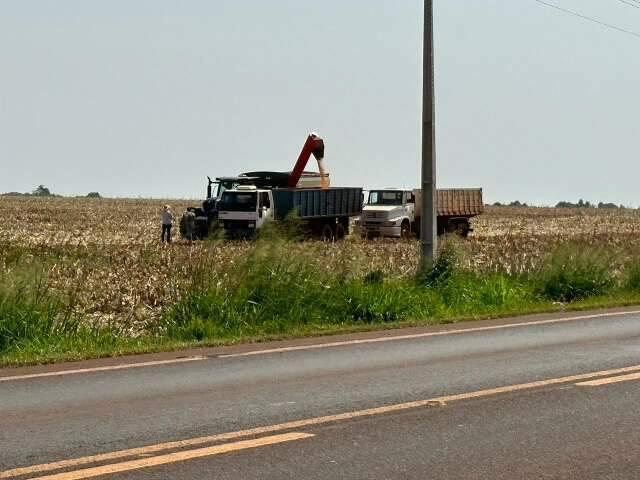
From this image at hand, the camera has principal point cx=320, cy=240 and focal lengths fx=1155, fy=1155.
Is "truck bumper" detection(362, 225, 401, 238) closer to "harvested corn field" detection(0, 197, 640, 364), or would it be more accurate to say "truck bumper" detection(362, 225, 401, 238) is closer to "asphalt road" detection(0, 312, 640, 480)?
"harvested corn field" detection(0, 197, 640, 364)

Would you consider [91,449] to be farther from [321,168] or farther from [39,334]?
[321,168]

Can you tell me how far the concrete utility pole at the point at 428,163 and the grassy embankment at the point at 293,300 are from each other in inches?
14.6

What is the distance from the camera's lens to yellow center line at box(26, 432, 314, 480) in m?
6.96

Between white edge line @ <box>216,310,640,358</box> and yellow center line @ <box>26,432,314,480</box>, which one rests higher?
white edge line @ <box>216,310,640,358</box>

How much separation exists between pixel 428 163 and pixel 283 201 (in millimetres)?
21005

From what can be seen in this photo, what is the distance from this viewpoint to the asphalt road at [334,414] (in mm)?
7355

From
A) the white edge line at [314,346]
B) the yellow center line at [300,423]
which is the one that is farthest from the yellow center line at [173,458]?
the white edge line at [314,346]

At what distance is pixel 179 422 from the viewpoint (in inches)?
346

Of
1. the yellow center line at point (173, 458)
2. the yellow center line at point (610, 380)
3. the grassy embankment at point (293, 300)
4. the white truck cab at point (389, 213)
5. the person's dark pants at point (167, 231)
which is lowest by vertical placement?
the yellow center line at point (173, 458)

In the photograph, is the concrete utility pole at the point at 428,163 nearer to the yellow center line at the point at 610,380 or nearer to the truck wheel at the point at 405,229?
the yellow center line at the point at 610,380

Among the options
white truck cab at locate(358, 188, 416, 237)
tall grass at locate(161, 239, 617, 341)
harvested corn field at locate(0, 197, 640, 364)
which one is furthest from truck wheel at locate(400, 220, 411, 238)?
tall grass at locate(161, 239, 617, 341)

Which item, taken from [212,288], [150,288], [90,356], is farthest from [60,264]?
[90,356]

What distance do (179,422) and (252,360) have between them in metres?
3.89

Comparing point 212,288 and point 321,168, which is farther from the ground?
point 321,168
